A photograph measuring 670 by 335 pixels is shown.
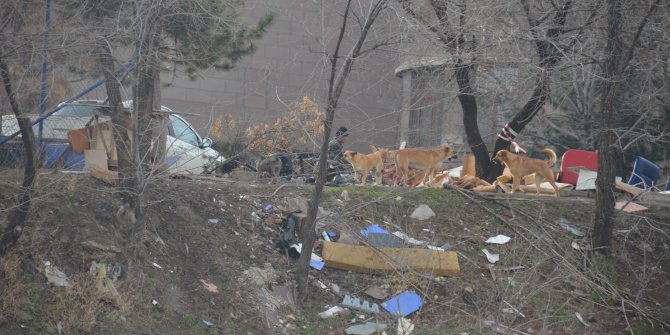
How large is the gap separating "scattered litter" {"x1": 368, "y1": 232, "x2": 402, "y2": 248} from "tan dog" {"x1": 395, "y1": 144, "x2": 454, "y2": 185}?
1.95 meters

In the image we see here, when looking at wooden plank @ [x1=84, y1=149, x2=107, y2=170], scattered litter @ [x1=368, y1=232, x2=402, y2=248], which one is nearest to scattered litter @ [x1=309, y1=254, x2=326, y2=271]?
scattered litter @ [x1=368, y1=232, x2=402, y2=248]

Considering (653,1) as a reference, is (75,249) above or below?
below

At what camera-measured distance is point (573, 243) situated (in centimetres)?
1118

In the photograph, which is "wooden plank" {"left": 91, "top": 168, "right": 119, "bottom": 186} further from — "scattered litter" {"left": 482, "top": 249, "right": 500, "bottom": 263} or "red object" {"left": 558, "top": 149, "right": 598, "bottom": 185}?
"red object" {"left": 558, "top": 149, "right": 598, "bottom": 185}

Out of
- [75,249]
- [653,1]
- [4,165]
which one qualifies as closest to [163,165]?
[75,249]

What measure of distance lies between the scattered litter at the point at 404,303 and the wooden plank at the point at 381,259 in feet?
1.20

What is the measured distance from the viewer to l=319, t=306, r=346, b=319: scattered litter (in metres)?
9.34

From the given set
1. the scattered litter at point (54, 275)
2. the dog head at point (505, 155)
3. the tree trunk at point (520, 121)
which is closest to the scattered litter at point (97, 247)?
the scattered litter at point (54, 275)

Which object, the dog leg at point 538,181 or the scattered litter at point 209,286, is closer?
the scattered litter at point 209,286

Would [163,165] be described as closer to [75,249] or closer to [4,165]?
[75,249]

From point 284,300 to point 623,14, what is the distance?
5716mm

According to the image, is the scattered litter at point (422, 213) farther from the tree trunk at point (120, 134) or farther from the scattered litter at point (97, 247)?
the scattered litter at point (97, 247)

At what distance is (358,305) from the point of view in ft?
31.4

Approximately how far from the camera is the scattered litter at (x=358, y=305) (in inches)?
375
